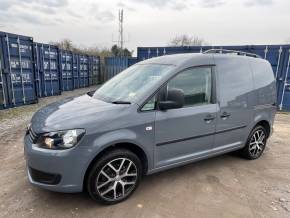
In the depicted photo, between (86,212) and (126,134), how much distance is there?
104cm

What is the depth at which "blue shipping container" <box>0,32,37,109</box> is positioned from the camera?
8328 mm

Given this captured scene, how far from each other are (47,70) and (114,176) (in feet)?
35.4

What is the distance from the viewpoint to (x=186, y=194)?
321cm

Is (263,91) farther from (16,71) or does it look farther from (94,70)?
(94,70)

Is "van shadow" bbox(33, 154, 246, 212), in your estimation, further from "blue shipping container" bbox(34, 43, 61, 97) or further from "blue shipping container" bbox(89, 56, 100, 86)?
"blue shipping container" bbox(89, 56, 100, 86)

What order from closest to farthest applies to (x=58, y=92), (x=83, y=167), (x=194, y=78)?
1. (x=83, y=167)
2. (x=194, y=78)
3. (x=58, y=92)

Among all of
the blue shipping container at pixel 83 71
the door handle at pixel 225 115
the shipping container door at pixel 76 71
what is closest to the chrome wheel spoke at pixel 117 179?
the door handle at pixel 225 115

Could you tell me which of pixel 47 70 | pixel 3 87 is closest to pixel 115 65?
pixel 47 70

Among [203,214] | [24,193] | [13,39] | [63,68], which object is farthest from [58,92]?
[203,214]

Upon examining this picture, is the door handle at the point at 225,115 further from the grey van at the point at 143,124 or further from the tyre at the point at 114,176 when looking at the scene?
the tyre at the point at 114,176

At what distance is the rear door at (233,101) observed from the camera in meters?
3.67

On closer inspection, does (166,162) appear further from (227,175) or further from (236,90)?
(236,90)

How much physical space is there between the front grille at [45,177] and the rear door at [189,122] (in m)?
1.27

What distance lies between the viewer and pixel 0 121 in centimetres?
694
